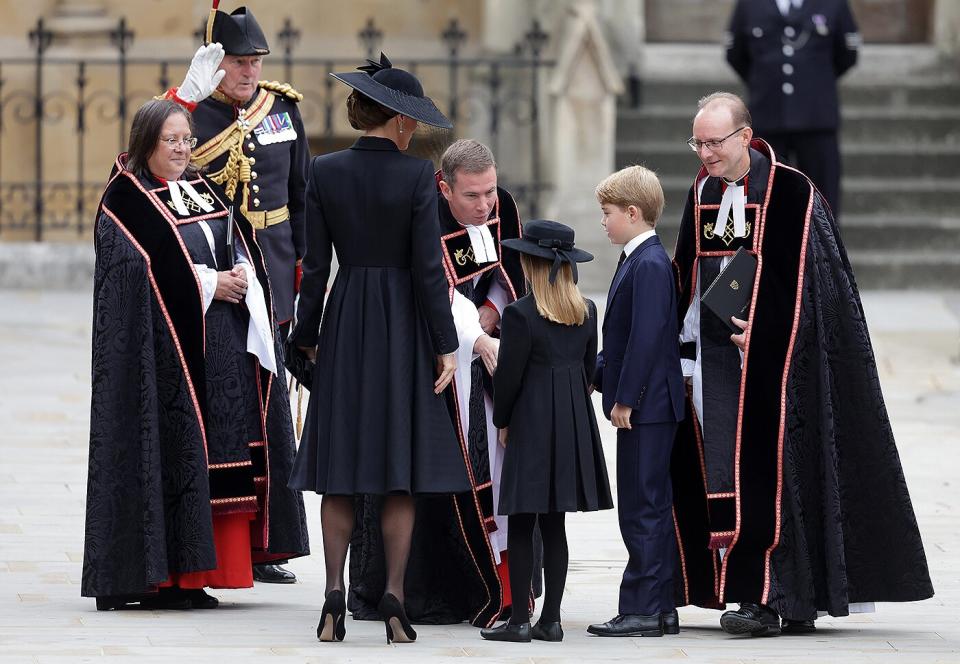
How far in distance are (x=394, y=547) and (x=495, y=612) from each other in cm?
46

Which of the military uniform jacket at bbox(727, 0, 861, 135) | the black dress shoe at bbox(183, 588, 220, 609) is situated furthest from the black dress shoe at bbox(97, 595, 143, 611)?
the military uniform jacket at bbox(727, 0, 861, 135)

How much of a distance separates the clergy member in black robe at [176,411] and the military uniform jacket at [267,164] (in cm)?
60

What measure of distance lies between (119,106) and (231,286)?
8760 mm

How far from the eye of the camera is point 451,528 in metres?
6.84

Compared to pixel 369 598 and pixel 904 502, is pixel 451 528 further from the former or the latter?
pixel 904 502

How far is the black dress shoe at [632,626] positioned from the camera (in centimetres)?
650

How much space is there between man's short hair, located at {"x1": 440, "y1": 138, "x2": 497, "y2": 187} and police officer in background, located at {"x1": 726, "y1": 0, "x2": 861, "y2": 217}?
7.10 metres

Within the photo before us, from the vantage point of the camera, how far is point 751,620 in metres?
6.55

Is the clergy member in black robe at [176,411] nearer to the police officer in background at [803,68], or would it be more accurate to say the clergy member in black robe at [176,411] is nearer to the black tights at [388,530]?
the black tights at [388,530]

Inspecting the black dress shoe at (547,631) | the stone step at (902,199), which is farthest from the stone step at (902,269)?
the black dress shoe at (547,631)

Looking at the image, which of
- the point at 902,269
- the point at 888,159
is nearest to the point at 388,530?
the point at 902,269

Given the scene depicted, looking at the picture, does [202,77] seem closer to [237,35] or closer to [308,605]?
[237,35]

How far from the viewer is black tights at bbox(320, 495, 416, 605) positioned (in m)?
6.42

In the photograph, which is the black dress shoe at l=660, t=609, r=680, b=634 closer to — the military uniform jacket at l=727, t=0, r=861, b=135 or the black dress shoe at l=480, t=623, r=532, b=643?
the black dress shoe at l=480, t=623, r=532, b=643
